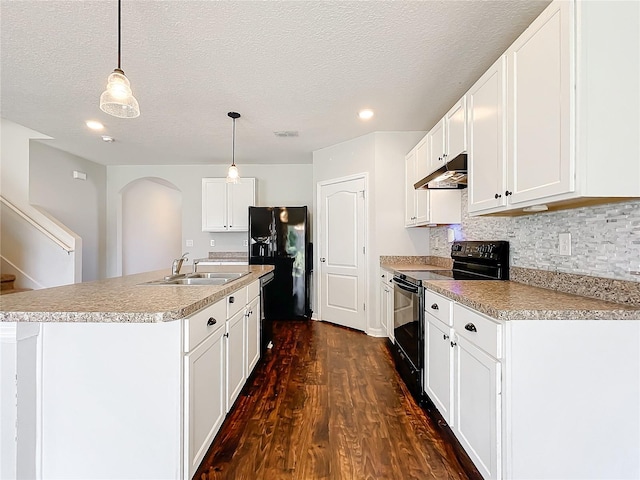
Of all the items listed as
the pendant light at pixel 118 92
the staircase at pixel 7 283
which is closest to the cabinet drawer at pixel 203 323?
the pendant light at pixel 118 92

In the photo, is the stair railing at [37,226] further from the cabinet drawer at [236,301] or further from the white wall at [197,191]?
the cabinet drawer at [236,301]

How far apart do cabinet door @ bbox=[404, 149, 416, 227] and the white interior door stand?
522 millimetres

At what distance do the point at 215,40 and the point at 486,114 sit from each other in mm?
1729

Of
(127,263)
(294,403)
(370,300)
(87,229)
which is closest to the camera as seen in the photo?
(294,403)

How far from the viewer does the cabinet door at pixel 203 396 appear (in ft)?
4.26

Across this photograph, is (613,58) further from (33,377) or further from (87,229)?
(87,229)

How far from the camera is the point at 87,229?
203 inches

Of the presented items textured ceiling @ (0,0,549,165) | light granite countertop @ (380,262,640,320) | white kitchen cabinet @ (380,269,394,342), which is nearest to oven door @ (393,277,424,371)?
white kitchen cabinet @ (380,269,394,342)

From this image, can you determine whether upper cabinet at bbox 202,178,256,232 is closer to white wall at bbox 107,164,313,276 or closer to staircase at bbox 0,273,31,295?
white wall at bbox 107,164,313,276

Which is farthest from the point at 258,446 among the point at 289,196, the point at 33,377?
the point at 289,196

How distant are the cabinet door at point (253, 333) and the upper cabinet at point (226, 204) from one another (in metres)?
2.66

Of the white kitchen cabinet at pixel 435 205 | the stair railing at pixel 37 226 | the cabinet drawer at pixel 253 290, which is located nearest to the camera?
the cabinet drawer at pixel 253 290

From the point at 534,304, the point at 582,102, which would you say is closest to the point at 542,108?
the point at 582,102

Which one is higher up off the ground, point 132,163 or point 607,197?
point 132,163
